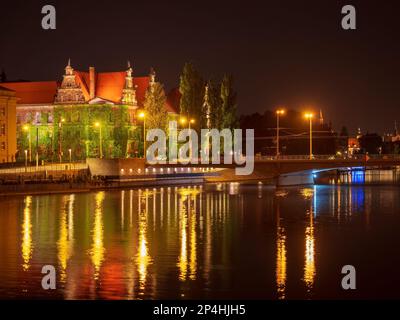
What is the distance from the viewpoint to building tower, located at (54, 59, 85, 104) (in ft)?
405

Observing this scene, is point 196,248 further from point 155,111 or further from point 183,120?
point 183,120

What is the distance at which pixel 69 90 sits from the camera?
124 metres

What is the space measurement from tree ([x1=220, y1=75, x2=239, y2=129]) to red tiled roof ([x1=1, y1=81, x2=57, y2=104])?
28285 mm

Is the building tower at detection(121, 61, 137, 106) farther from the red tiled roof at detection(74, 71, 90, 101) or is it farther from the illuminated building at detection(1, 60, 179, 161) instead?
the red tiled roof at detection(74, 71, 90, 101)

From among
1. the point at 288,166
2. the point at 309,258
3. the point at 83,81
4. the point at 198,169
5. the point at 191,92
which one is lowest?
the point at 309,258

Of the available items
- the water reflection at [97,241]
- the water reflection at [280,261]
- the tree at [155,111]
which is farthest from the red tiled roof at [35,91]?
the water reflection at [280,261]

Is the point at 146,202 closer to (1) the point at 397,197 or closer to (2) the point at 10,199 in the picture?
(2) the point at 10,199

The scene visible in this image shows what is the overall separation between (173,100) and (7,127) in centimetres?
4182

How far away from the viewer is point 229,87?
119 metres

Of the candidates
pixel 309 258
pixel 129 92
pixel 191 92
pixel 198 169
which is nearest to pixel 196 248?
pixel 309 258

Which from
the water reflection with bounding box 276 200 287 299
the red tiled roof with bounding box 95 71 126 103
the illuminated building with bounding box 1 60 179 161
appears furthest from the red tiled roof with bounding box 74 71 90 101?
the water reflection with bounding box 276 200 287 299

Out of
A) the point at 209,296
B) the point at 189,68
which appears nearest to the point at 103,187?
the point at 189,68

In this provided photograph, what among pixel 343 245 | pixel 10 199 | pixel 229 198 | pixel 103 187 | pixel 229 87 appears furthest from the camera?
pixel 229 87
